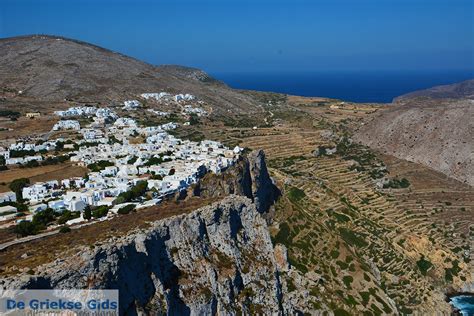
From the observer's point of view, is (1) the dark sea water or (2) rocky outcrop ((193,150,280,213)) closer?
(2) rocky outcrop ((193,150,280,213))

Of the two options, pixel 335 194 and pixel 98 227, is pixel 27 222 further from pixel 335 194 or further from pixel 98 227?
pixel 335 194

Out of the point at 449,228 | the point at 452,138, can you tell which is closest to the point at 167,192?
the point at 449,228

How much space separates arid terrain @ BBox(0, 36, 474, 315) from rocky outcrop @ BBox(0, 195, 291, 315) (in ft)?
1.61

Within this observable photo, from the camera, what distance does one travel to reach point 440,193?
214 feet

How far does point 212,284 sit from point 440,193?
1971 inches

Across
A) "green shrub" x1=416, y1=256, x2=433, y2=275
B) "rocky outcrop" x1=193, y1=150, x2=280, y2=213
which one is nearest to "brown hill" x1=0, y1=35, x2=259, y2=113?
"rocky outcrop" x1=193, y1=150, x2=280, y2=213

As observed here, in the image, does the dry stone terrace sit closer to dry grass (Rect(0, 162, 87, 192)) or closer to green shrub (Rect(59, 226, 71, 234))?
green shrub (Rect(59, 226, 71, 234))

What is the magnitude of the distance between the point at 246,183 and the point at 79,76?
85558mm

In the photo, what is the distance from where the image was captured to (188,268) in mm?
24172

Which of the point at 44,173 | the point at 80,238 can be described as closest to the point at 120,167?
the point at 44,173

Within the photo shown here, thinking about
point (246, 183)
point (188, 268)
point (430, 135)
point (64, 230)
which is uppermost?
point (64, 230)

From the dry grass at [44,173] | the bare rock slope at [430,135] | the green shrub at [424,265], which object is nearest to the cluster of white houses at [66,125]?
the dry grass at [44,173]

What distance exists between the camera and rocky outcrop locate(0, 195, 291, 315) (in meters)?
19.0

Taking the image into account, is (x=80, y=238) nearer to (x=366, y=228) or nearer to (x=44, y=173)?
(x=44, y=173)
